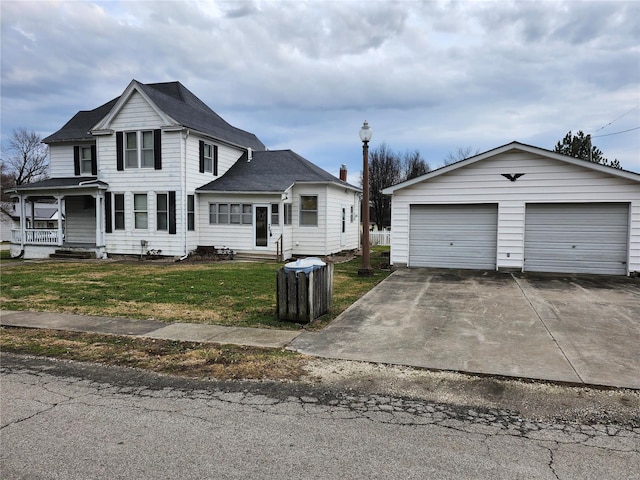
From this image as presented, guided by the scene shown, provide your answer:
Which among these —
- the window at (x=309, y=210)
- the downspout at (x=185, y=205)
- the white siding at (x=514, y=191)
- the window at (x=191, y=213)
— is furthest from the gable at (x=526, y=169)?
the window at (x=191, y=213)

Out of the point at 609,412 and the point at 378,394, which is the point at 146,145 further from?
Result: the point at 609,412

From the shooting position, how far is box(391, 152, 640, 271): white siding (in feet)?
42.1

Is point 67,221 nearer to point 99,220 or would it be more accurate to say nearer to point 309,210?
point 99,220

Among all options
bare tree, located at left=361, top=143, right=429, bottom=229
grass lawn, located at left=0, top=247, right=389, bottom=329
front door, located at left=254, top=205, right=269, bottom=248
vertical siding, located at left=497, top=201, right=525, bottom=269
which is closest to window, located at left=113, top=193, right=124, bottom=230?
grass lawn, located at left=0, top=247, right=389, bottom=329

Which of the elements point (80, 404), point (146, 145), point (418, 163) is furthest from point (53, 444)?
point (418, 163)

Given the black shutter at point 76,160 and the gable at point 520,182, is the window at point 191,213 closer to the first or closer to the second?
the black shutter at point 76,160

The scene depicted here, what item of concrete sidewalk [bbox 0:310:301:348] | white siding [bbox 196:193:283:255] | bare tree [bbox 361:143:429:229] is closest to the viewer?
concrete sidewalk [bbox 0:310:301:348]

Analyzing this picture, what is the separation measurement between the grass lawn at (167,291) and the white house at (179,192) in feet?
8.79

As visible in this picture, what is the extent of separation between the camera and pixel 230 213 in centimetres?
1881

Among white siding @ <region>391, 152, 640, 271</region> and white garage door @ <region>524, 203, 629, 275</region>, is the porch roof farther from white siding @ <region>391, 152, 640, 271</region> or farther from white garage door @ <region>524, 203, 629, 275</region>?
white garage door @ <region>524, 203, 629, 275</region>

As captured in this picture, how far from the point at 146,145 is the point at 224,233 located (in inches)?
194

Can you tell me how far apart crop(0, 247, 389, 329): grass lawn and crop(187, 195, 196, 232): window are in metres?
2.87

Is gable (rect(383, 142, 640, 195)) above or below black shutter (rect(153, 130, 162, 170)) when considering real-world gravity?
below

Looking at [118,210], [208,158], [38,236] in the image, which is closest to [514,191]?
[208,158]
